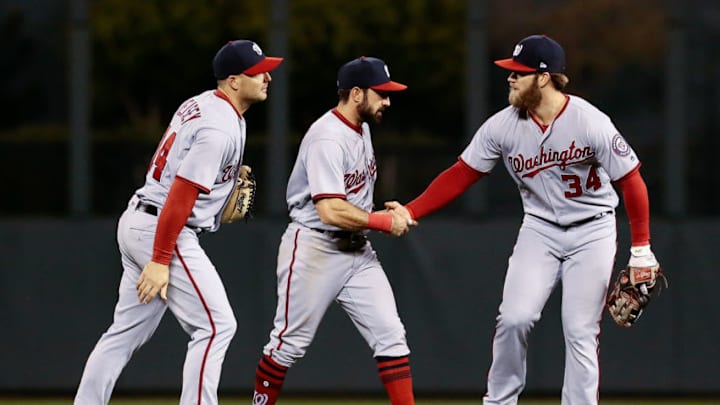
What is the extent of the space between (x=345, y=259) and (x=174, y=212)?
1095 mm

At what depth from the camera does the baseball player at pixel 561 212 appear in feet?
19.8

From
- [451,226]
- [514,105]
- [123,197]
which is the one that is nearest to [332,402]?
[451,226]

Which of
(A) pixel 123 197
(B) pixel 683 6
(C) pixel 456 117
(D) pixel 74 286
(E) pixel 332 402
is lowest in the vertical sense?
(E) pixel 332 402

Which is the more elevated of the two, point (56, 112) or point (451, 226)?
point (56, 112)

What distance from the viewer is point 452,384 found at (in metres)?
8.54

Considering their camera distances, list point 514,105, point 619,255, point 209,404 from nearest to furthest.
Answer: point 209,404
point 514,105
point 619,255

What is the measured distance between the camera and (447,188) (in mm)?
6508

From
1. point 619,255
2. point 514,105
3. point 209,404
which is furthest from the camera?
point 619,255

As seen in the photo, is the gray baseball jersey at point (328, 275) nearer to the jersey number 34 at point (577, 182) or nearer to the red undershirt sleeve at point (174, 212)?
the red undershirt sleeve at point (174, 212)

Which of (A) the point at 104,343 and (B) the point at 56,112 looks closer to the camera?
(A) the point at 104,343

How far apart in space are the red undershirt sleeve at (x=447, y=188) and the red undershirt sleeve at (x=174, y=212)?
4.14 ft

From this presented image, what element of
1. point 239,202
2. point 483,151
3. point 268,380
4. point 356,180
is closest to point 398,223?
point 356,180

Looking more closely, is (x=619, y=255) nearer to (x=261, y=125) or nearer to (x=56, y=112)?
(x=261, y=125)

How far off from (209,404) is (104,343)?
0.55m
